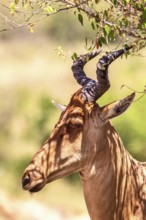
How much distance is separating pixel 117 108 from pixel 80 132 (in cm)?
34

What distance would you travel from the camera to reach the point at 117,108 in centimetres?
682

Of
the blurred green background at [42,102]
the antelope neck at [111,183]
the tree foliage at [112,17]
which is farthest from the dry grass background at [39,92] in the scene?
the antelope neck at [111,183]

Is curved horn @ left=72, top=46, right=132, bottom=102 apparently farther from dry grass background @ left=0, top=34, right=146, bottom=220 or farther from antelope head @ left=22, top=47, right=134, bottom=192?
dry grass background @ left=0, top=34, right=146, bottom=220

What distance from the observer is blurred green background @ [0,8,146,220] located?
1623 cm

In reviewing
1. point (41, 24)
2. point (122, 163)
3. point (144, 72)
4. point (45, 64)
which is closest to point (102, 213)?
point (122, 163)

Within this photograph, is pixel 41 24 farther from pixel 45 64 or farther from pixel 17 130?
pixel 17 130

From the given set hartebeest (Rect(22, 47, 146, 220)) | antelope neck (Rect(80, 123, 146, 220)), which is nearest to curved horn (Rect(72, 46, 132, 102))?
hartebeest (Rect(22, 47, 146, 220))

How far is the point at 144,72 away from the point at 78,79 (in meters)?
19.7

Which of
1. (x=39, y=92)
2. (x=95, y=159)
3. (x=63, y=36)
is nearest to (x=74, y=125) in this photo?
(x=95, y=159)

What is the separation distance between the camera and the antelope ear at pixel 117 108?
6.78 m

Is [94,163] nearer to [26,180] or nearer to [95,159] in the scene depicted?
[95,159]

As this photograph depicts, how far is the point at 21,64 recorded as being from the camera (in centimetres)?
3375

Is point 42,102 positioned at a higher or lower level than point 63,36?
lower

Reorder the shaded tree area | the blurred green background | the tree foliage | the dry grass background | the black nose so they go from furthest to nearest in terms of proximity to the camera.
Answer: the blurred green background < the dry grass background < the shaded tree area < the tree foliage < the black nose
